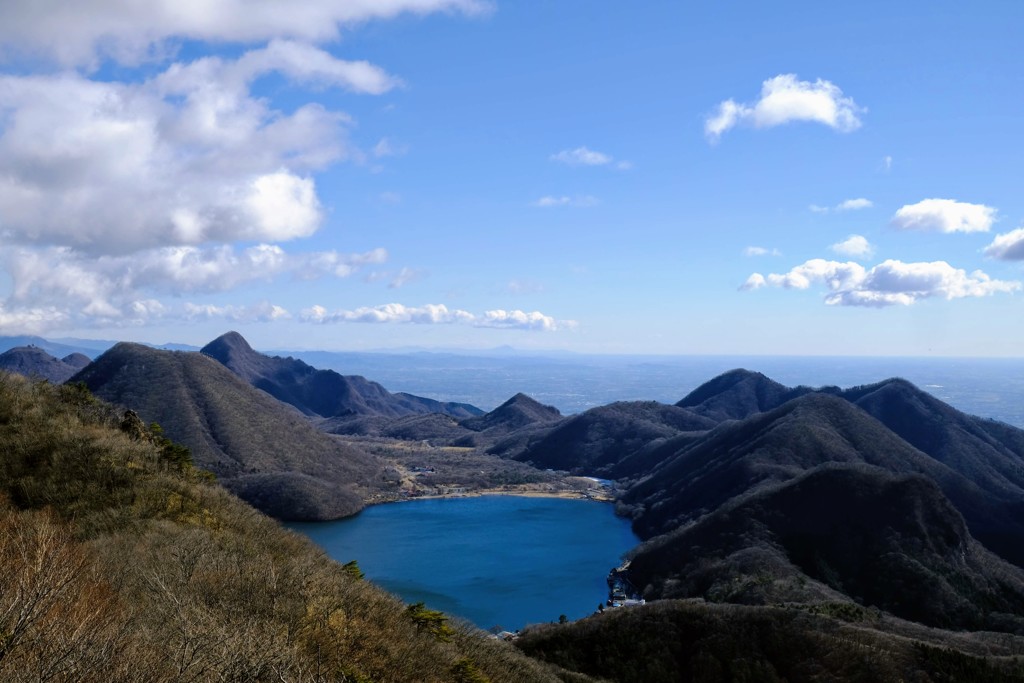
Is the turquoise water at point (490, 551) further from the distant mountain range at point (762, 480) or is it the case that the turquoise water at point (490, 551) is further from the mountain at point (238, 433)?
the mountain at point (238, 433)

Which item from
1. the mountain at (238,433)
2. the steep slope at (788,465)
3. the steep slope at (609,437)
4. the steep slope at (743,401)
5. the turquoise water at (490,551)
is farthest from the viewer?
the steep slope at (743,401)

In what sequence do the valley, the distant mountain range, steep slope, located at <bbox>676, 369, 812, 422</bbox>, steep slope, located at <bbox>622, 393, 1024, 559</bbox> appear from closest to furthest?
the valley, the distant mountain range, steep slope, located at <bbox>622, 393, 1024, 559</bbox>, steep slope, located at <bbox>676, 369, 812, 422</bbox>

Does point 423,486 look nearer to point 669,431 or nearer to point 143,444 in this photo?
point 669,431

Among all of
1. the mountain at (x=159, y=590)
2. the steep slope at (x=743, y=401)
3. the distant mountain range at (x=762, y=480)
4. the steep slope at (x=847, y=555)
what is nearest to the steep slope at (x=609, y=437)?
the distant mountain range at (x=762, y=480)

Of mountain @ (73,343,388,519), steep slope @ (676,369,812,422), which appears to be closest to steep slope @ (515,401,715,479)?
steep slope @ (676,369,812,422)

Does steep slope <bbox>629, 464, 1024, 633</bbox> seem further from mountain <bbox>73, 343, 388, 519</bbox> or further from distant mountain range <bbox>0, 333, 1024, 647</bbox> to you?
mountain <bbox>73, 343, 388, 519</bbox>

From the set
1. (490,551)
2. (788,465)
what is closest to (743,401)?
(788,465)
